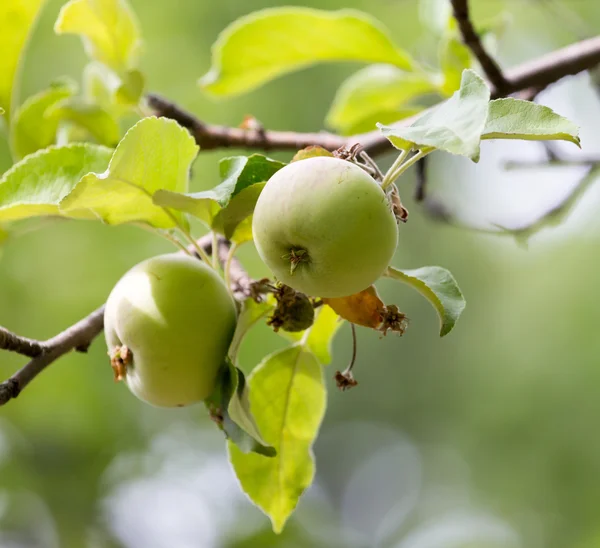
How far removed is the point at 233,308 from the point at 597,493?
3600 mm

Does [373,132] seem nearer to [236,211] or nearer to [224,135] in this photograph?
[224,135]

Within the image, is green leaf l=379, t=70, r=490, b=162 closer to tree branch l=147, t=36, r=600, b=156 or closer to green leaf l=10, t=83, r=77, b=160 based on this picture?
tree branch l=147, t=36, r=600, b=156

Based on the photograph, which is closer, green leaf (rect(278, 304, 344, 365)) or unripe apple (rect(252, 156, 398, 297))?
unripe apple (rect(252, 156, 398, 297))

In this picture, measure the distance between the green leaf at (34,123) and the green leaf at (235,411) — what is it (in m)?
0.72

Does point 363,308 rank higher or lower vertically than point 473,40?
lower

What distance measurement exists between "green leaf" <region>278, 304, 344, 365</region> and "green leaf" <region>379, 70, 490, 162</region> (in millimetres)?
399

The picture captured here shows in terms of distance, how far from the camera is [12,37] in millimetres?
1230

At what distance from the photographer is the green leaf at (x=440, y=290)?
2.51 ft

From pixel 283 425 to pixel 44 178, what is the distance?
48 cm

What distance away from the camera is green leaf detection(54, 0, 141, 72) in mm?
1190

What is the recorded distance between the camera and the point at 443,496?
501 cm

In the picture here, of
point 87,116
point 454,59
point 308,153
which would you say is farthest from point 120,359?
point 454,59

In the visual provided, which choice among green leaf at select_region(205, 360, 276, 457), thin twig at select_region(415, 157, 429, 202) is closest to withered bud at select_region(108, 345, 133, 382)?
green leaf at select_region(205, 360, 276, 457)

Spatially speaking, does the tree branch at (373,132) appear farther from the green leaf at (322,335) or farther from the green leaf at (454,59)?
the green leaf at (322,335)
